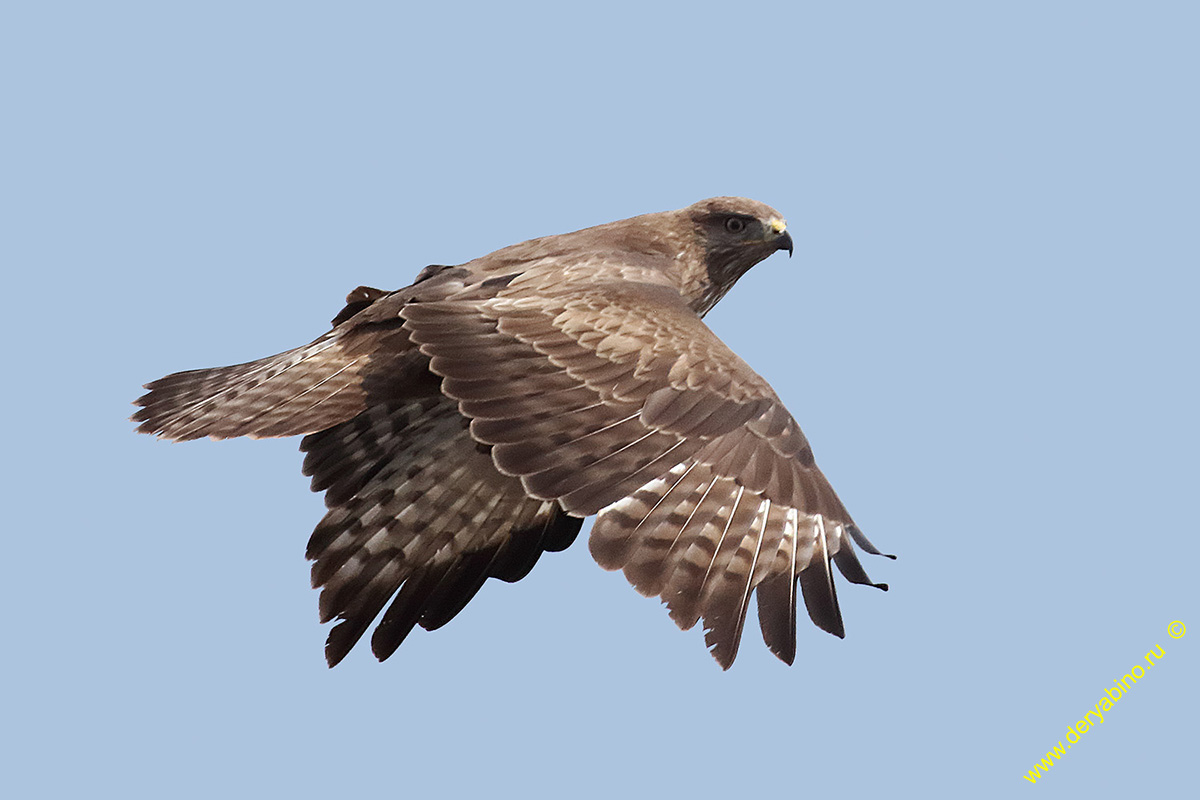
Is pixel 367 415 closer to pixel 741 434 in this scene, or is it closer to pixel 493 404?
pixel 493 404

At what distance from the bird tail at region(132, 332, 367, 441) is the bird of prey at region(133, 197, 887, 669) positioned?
1 cm

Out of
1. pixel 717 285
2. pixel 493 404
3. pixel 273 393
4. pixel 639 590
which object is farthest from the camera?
pixel 717 285

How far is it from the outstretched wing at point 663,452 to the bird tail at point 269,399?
59cm

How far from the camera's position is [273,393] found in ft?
27.8

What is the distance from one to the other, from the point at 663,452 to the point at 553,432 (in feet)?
1.75

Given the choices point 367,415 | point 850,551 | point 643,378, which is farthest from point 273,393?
point 850,551

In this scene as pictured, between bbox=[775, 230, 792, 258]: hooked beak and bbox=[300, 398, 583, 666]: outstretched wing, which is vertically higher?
bbox=[775, 230, 792, 258]: hooked beak

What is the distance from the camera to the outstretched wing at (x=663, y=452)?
7.29m

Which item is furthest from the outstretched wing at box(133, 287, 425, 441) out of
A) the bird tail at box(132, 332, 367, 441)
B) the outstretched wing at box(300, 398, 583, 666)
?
the outstretched wing at box(300, 398, 583, 666)

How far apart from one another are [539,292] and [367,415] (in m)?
1.21

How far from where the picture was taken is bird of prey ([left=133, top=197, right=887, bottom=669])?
24.2 ft

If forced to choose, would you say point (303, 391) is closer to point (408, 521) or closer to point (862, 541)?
point (408, 521)

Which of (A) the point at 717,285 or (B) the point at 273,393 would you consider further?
(A) the point at 717,285

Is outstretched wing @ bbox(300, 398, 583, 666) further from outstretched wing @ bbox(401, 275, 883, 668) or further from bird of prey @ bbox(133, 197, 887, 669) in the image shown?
outstretched wing @ bbox(401, 275, 883, 668)
